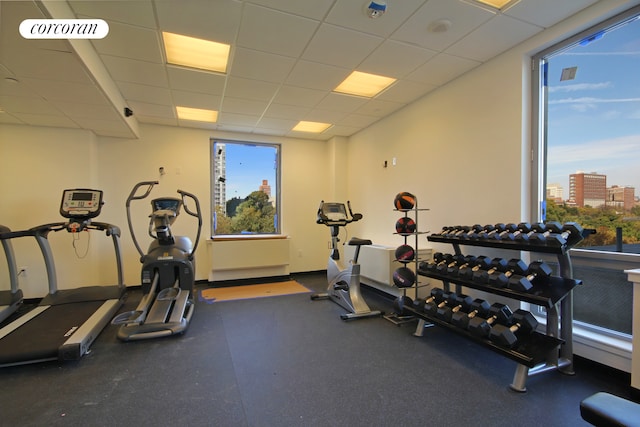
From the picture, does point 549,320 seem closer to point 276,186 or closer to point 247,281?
point 247,281

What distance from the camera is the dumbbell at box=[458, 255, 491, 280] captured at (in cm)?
269

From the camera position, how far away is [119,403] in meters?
2.06

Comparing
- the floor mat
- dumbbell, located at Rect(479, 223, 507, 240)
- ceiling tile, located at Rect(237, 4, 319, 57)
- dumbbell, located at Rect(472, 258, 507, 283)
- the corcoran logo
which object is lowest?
the floor mat

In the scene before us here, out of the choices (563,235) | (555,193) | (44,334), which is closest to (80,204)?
(44,334)

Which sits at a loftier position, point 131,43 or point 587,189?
point 131,43

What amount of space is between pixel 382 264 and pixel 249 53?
3.20 meters

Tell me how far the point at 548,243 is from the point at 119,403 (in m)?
3.31

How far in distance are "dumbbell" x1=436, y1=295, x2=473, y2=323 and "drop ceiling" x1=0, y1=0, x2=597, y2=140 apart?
8.20ft

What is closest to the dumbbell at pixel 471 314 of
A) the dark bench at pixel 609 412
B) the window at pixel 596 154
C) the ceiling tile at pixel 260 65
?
the window at pixel 596 154

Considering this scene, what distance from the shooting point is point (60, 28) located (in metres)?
2.23

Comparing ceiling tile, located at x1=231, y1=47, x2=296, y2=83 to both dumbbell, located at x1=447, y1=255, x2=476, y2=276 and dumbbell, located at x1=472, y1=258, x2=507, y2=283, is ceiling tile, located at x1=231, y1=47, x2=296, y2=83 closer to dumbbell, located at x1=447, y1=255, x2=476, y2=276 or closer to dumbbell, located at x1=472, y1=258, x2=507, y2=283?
dumbbell, located at x1=447, y1=255, x2=476, y2=276

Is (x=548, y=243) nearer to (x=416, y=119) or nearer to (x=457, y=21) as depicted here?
(x=457, y=21)

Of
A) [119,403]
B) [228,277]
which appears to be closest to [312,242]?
[228,277]

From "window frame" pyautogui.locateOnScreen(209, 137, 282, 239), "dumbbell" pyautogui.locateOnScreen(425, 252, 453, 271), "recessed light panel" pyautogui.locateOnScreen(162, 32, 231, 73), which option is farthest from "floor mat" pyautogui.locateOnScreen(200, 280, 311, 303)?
"recessed light panel" pyautogui.locateOnScreen(162, 32, 231, 73)
